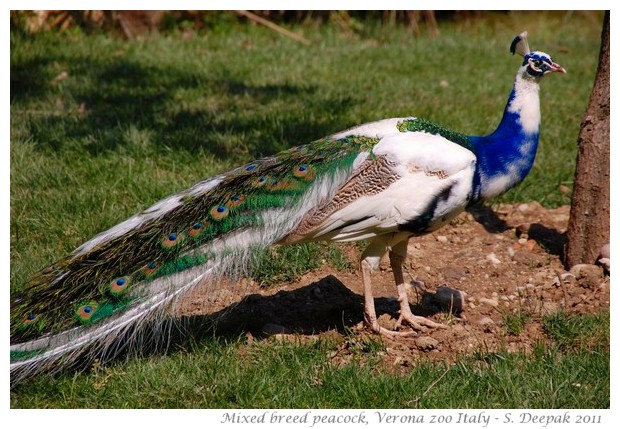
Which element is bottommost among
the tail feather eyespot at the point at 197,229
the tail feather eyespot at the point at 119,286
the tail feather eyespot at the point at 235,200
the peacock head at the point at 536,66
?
the tail feather eyespot at the point at 119,286

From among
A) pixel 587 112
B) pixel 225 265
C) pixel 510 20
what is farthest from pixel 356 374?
pixel 510 20

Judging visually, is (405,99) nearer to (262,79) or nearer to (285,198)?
(262,79)

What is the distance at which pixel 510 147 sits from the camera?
4453mm

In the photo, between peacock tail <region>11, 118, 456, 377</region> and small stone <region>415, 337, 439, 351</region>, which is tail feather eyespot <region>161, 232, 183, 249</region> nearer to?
peacock tail <region>11, 118, 456, 377</region>

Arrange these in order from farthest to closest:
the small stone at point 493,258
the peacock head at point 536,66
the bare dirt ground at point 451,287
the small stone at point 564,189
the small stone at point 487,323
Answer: the small stone at point 564,189 → the small stone at point 493,258 → the small stone at point 487,323 → the bare dirt ground at point 451,287 → the peacock head at point 536,66

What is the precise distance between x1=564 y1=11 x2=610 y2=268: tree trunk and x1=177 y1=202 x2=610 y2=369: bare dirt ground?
5.9 inches

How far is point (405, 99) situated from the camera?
25.8ft

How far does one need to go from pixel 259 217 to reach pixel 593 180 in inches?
86.4

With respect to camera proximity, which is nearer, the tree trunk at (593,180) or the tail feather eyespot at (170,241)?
the tail feather eyespot at (170,241)

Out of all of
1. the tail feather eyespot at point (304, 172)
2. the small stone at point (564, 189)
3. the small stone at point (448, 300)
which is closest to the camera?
the tail feather eyespot at point (304, 172)

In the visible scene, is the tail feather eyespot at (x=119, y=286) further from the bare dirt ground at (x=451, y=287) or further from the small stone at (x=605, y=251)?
the small stone at (x=605, y=251)

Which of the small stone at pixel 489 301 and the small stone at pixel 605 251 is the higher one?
the small stone at pixel 605 251

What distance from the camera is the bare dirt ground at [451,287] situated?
4.65 metres

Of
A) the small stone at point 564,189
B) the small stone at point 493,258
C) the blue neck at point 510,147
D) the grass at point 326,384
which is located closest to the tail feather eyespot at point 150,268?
the grass at point 326,384
